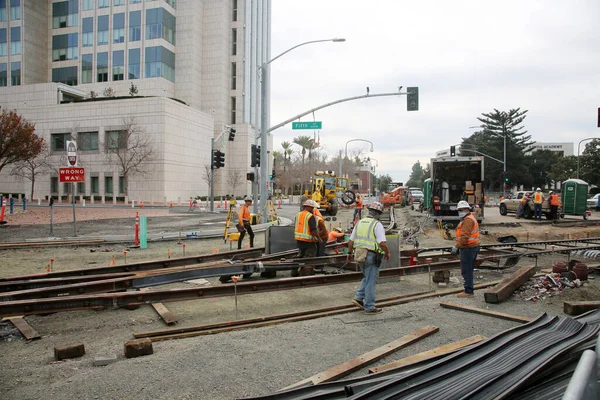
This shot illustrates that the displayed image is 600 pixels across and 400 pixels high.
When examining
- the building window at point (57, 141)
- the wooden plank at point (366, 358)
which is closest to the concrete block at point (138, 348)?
the wooden plank at point (366, 358)

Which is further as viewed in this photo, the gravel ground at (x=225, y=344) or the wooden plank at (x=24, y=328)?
the wooden plank at (x=24, y=328)

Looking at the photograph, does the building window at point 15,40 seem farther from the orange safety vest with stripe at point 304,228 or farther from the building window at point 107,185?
the orange safety vest with stripe at point 304,228

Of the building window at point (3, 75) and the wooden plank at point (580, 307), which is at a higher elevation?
the building window at point (3, 75)

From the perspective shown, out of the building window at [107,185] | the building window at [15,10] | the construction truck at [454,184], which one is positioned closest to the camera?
the construction truck at [454,184]

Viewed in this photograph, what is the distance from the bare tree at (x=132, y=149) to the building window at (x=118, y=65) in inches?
520

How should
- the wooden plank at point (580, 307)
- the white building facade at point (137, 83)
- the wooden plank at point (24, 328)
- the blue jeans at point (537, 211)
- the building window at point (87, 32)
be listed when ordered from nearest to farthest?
the wooden plank at point (24, 328), the wooden plank at point (580, 307), the blue jeans at point (537, 211), the white building facade at point (137, 83), the building window at point (87, 32)

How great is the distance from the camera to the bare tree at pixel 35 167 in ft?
158

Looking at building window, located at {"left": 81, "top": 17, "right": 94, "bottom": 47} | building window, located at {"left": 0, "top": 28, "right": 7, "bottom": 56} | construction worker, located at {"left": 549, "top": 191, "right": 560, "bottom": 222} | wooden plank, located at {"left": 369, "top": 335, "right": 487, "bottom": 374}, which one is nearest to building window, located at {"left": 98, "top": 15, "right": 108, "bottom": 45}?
building window, located at {"left": 81, "top": 17, "right": 94, "bottom": 47}

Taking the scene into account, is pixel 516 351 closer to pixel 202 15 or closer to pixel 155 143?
pixel 155 143

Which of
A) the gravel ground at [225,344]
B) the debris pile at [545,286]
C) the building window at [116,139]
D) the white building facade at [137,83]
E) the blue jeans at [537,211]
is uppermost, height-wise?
the white building facade at [137,83]

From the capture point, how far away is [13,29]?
193 feet

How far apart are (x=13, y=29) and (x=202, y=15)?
2554 cm

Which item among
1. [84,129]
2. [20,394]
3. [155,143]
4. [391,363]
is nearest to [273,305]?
[391,363]

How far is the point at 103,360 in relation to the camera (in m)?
4.69
